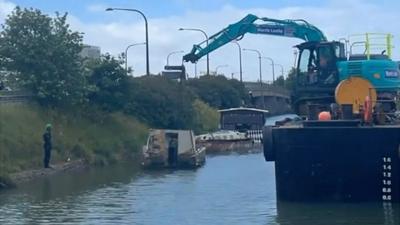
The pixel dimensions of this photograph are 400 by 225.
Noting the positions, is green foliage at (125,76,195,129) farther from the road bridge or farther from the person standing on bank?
the road bridge

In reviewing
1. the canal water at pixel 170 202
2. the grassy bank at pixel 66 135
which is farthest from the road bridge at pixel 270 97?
the canal water at pixel 170 202

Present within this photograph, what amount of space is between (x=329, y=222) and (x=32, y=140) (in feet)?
75.0

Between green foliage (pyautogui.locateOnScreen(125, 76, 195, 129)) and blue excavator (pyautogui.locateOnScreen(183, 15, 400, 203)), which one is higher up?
green foliage (pyautogui.locateOnScreen(125, 76, 195, 129))

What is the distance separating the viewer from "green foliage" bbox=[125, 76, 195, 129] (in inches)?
2517

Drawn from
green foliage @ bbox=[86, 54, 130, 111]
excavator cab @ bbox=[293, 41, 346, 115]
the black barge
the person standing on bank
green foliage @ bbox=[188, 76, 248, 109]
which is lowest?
the black barge

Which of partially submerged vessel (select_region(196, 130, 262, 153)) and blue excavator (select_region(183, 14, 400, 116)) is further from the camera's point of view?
partially submerged vessel (select_region(196, 130, 262, 153))

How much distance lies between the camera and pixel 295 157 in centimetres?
2830

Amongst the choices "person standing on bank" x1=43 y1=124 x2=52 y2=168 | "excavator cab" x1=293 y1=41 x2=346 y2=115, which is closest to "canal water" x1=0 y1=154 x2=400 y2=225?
"person standing on bank" x1=43 y1=124 x2=52 y2=168

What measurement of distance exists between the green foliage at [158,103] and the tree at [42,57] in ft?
23.2

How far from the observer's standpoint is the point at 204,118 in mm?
81375

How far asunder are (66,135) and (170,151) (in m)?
6.19

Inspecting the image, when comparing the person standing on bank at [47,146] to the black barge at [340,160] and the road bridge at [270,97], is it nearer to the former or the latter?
the black barge at [340,160]

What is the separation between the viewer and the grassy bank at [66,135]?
146 ft

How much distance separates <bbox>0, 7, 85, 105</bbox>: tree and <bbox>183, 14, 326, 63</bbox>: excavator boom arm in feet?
19.0
